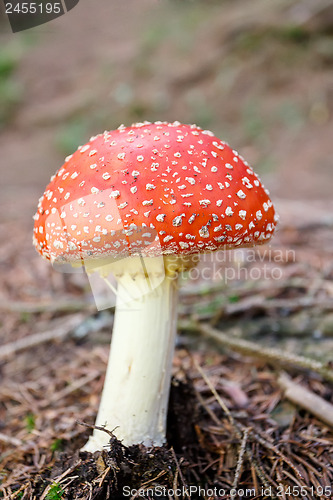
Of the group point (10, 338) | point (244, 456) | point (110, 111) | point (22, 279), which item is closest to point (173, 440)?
point (244, 456)

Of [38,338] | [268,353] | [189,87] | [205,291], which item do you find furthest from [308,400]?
[189,87]

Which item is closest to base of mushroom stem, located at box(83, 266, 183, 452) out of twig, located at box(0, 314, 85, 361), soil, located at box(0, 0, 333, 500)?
soil, located at box(0, 0, 333, 500)

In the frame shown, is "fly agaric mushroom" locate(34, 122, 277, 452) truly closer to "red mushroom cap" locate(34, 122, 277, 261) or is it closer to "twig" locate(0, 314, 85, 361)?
"red mushroom cap" locate(34, 122, 277, 261)

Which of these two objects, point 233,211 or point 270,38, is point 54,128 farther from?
point 233,211

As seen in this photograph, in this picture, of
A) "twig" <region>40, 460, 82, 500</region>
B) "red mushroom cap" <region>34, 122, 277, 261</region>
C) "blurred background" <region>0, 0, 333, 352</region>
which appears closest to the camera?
"red mushroom cap" <region>34, 122, 277, 261</region>

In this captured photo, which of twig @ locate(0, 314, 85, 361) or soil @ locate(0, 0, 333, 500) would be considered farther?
twig @ locate(0, 314, 85, 361)

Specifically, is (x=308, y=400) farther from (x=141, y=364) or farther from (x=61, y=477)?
(x=61, y=477)
